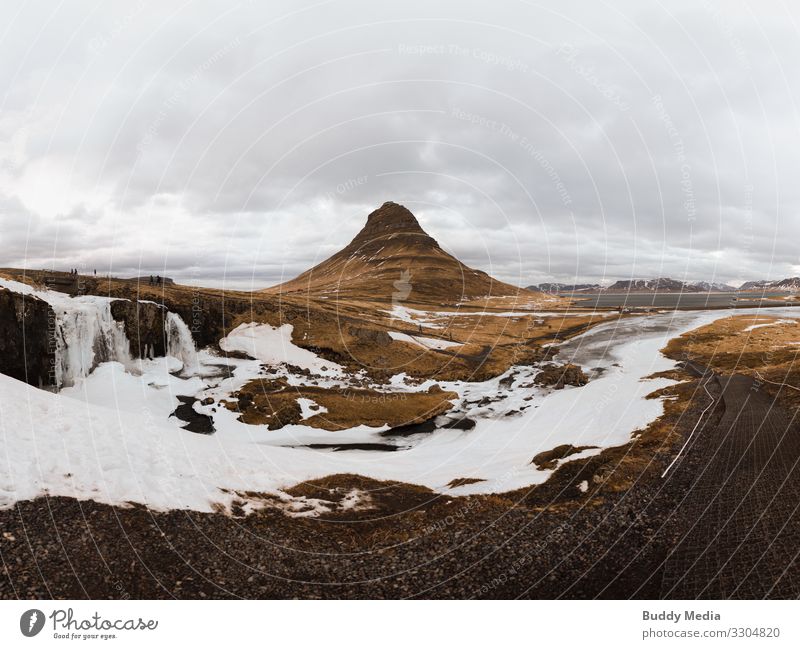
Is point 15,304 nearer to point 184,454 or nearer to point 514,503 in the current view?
point 184,454

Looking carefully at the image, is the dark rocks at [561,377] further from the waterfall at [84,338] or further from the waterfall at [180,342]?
the waterfall at [84,338]

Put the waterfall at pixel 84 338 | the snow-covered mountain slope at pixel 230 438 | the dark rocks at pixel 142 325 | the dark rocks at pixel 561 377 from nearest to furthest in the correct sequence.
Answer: the snow-covered mountain slope at pixel 230 438 < the waterfall at pixel 84 338 < the dark rocks at pixel 142 325 < the dark rocks at pixel 561 377

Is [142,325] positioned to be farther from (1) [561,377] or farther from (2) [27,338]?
(1) [561,377]
